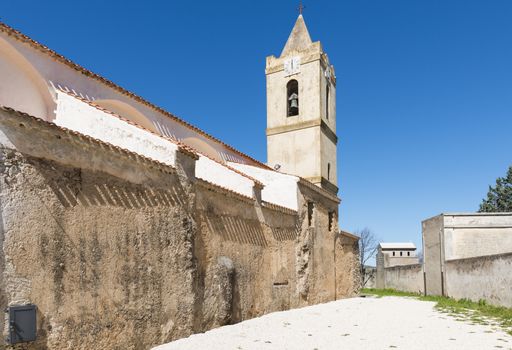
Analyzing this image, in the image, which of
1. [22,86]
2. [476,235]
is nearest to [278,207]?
[22,86]

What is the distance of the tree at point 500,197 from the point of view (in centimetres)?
4000

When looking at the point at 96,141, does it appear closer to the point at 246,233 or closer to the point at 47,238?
the point at 47,238

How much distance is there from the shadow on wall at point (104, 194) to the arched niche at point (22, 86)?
3418 mm

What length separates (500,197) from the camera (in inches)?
1599

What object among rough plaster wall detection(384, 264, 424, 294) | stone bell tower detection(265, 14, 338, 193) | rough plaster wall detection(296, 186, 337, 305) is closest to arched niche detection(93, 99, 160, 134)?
rough plaster wall detection(296, 186, 337, 305)

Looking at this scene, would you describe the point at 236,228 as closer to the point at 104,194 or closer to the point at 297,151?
the point at 104,194

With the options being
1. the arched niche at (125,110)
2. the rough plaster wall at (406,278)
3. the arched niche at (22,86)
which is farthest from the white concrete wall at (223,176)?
the rough plaster wall at (406,278)

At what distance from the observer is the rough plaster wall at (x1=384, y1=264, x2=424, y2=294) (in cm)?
2555

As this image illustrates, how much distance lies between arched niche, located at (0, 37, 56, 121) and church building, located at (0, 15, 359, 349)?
0.08 ft

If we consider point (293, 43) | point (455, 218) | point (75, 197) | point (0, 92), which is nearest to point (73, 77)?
point (0, 92)

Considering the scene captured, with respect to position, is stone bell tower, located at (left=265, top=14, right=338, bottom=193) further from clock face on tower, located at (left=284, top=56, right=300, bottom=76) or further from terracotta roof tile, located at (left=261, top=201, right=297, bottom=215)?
terracotta roof tile, located at (left=261, top=201, right=297, bottom=215)

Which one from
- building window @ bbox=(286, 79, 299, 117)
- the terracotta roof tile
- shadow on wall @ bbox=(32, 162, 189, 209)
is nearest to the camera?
shadow on wall @ bbox=(32, 162, 189, 209)

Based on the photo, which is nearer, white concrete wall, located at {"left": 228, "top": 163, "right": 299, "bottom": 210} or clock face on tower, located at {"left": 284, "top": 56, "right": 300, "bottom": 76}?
white concrete wall, located at {"left": 228, "top": 163, "right": 299, "bottom": 210}

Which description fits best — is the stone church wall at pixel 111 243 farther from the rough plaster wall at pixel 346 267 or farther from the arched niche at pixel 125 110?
the rough plaster wall at pixel 346 267
